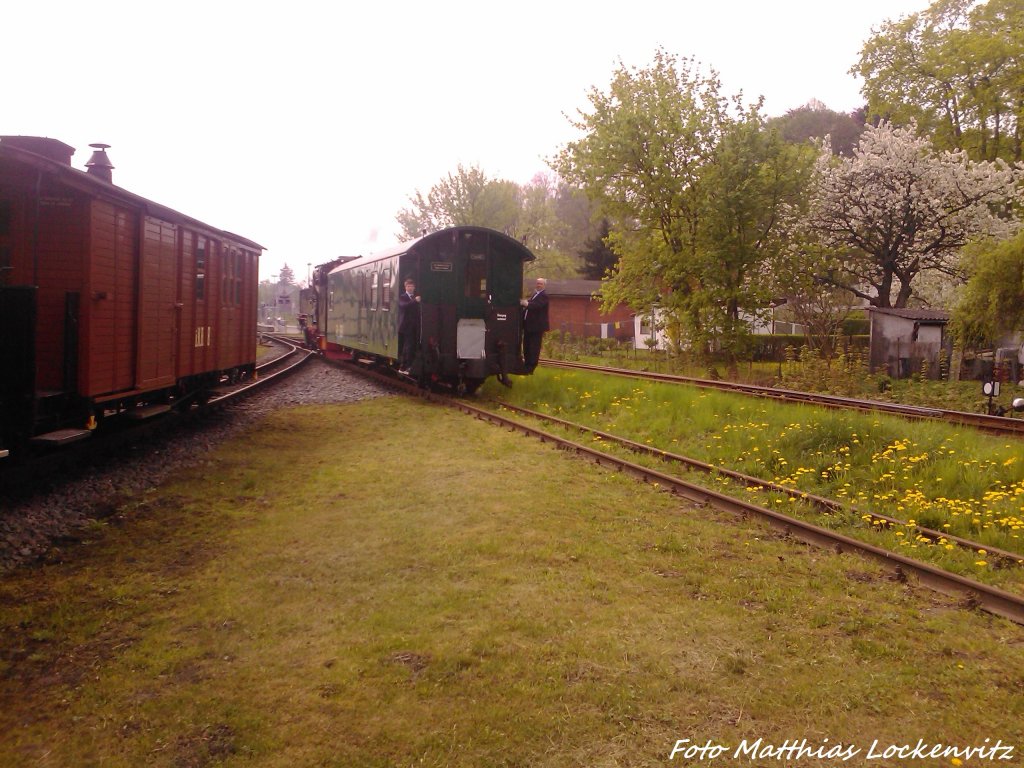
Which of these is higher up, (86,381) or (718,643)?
(86,381)

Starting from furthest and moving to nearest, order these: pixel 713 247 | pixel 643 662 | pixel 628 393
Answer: pixel 713 247, pixel 628 393, pixel 643 662

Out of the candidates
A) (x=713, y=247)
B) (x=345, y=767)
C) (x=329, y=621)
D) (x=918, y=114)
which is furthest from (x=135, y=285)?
(x=918, y=114)

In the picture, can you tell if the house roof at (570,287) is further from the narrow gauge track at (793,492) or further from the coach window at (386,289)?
the narrow gauge track at (793,492)

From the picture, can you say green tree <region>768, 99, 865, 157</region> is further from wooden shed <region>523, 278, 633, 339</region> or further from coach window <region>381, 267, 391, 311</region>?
coach window <region>381, 267, 391, 311</region>

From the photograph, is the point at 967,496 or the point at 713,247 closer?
the point at 967,496

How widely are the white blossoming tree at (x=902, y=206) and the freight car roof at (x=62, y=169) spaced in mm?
24774

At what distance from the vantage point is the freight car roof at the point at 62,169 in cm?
650

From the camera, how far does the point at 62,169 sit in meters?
6.57

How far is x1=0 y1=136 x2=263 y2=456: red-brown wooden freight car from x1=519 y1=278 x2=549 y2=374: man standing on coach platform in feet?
21.8

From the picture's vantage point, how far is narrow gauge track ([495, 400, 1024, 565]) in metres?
5.68

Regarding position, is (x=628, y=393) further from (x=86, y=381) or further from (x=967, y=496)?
(x=86, y=381)

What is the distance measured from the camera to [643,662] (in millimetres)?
3793

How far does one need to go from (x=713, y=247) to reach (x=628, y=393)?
8.95 meters

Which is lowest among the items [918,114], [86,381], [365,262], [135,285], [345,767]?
→ [345,767]
